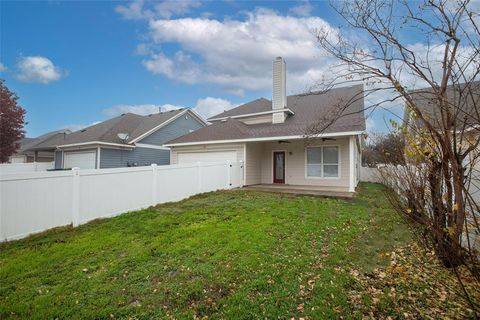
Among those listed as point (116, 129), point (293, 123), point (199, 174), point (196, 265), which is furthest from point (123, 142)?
point (196, 265)

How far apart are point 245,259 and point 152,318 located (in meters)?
1.77

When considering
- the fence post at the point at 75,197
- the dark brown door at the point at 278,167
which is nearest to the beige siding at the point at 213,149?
the dark brown door at the point at 278,167

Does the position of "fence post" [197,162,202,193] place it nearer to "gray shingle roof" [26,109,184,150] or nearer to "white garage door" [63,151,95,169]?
"gray shingle roof" [26,109,184,150]

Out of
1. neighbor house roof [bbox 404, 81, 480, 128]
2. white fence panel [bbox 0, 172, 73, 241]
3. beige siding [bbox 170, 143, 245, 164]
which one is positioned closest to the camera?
neighbor house roof [bbox 404, 81, 480, 128]

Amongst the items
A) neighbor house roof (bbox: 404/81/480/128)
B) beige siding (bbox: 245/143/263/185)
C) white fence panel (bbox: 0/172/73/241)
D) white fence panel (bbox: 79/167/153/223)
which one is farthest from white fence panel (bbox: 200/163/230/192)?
neighbor house roof (bbox: 404/81/480/128)

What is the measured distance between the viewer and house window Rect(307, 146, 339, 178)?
1307cm

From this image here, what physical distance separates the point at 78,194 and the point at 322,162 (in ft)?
36.2

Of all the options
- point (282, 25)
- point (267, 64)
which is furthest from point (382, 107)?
point (267, 64)

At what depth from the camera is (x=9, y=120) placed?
1820 cm

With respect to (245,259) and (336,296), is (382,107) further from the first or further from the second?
(245,259)

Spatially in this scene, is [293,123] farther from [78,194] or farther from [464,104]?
[464,104]

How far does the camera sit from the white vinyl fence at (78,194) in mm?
5223

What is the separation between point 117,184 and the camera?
740 centimetres

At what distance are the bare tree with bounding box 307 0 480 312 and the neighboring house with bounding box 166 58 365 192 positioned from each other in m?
7.45
